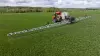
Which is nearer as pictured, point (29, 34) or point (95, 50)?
point (95, 50)

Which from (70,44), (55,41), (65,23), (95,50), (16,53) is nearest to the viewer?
(16,53)

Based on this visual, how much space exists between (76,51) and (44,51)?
0.69 metres

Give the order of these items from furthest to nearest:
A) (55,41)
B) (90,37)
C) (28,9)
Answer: (28,9) → (90,37) → (55,41)

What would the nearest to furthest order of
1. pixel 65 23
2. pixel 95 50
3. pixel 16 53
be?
pixel 16 53
pixel 95 50
pixel 65 23

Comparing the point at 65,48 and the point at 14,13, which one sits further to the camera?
the point at 14,13

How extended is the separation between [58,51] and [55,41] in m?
1.06

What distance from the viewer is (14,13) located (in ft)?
47.6

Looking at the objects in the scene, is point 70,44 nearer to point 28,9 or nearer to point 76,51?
point 76,51

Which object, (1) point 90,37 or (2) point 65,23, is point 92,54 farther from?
(2) point 65,23

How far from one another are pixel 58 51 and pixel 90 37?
76.1 inches

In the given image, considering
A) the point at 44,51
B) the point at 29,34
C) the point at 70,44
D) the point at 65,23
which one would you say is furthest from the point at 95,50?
the point at 65,23

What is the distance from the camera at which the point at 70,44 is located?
5.71 meters

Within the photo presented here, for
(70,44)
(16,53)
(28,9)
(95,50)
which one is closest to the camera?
(16,53)

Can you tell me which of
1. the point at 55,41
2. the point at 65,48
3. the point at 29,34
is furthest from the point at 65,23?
the point at 65,48
